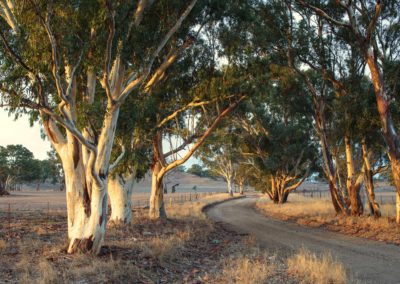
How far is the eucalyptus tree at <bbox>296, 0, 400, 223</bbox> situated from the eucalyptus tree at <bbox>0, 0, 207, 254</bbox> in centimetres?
920

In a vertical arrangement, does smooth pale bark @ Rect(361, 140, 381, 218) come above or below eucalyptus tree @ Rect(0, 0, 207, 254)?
below

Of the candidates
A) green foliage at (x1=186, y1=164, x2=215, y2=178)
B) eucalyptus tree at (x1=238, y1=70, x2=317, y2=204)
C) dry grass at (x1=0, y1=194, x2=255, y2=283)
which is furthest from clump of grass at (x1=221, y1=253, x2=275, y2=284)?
green foliage at (x1=186, y1=164, x2=215, y2=178)

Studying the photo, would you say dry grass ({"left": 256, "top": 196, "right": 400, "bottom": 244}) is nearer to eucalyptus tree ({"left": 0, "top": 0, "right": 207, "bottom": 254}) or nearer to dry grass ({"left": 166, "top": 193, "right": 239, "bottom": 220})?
dry grass ({"left": 166, "top": 193, "right": 239, "bottom": 220})

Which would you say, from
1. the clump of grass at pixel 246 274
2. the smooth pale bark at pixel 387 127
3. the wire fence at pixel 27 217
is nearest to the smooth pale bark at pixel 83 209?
the clump of grass at pixel 246 274

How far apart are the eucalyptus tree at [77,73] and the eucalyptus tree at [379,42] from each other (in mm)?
9199

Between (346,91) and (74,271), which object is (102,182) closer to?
(74,271)

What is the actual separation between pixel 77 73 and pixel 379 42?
14.2 metres

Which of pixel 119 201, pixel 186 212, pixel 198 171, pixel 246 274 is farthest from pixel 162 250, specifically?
pixel 198 171

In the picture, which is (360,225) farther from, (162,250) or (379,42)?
(162,250)

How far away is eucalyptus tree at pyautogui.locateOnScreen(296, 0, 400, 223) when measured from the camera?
15.5 meters

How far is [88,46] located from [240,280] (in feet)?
21.8

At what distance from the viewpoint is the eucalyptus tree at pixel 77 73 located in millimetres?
9023

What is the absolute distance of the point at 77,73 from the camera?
10.3 meters

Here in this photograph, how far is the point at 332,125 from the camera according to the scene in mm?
22922
